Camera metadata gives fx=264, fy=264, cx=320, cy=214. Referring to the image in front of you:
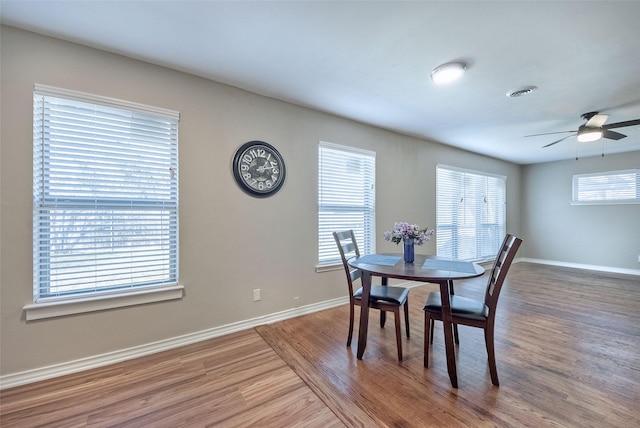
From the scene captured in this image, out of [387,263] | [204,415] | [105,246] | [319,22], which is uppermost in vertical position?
[319,22]

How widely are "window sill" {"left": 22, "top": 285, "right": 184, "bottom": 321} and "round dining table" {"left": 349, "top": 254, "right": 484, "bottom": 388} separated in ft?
5.32

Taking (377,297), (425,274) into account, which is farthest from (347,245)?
(425,274)

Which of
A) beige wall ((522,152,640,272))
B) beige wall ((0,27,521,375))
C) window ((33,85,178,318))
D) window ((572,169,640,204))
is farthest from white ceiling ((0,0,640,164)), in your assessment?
beige wall ((522,152,640,272))

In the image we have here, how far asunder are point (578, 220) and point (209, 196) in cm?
758

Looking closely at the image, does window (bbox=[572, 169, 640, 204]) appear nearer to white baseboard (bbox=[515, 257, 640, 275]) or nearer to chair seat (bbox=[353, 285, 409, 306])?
white baseboard (bbox=[515, 257, 640, 275])

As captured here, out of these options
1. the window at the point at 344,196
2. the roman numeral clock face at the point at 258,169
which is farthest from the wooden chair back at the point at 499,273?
the roman numeral clock face at the point at 258,169

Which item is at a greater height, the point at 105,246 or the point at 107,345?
the point at 105,246

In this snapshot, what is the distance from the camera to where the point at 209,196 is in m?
2.51

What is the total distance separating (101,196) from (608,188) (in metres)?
8.40

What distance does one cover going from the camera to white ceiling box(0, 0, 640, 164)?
1635 millimetres

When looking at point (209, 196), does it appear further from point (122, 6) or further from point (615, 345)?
point (615, 345)

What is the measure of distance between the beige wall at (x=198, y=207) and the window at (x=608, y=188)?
5029 mm

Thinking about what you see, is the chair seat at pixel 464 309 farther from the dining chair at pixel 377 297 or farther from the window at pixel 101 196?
the window at pixel 101 196

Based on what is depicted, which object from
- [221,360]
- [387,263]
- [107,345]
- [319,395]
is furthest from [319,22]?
[107,345]
